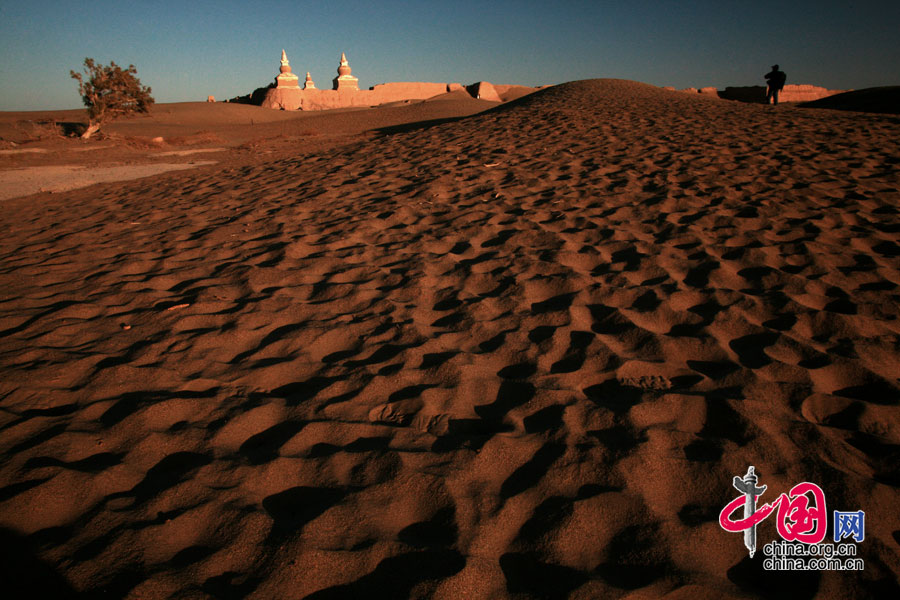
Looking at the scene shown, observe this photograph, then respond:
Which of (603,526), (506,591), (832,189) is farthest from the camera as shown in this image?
(832,189)

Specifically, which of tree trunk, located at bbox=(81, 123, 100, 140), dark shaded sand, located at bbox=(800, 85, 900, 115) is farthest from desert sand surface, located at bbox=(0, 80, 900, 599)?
tree trunk, located at bbox=(81, 123, 100, 140)

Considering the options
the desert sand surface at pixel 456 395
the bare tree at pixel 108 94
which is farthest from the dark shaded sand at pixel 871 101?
the bare tree at pixel 108 94

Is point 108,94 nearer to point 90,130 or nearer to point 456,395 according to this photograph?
point 90,130

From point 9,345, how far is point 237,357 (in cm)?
126

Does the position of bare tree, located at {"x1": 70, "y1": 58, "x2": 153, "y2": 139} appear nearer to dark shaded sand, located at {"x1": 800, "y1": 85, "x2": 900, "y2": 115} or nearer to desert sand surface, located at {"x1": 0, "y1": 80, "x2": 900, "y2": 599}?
desert sand surface, located at {"x1": 0, "y1": 80, "x2": 900, "y2": 599}

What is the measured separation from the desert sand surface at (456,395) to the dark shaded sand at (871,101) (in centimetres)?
1071

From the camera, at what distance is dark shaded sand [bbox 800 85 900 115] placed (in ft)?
37.5

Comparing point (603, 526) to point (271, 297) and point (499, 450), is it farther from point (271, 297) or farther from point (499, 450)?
point (271, 297)

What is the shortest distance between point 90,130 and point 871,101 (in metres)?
24.1

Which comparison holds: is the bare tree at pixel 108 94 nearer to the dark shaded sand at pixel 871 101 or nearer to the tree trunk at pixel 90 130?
the tree trunk at pixel 90 130

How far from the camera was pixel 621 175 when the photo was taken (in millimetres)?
4922

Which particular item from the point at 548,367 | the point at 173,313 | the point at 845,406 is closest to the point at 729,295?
the point at 845,406

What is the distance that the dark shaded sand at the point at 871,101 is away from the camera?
11.4 meters

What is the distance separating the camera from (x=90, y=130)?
49.7 ft
